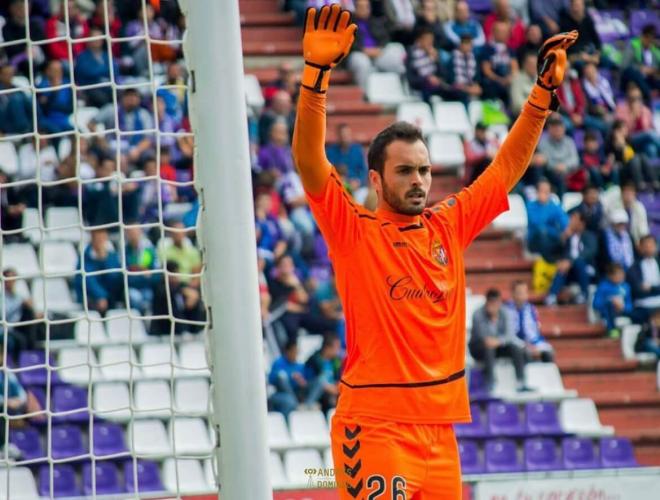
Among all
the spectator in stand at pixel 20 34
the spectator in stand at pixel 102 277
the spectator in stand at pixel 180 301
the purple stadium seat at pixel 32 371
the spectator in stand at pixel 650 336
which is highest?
the spectator in stand at pixel 20 34

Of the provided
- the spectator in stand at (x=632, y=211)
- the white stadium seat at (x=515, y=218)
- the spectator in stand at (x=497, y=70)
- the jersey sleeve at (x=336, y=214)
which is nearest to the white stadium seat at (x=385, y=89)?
the spectator in stand at (x=497, y=70)

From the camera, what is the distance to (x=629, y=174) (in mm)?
16641

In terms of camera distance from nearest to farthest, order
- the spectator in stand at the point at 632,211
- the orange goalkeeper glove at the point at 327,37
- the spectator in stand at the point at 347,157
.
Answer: the orange goalkeeper glove at the point at 327,37 → the spectator in stand at the point at 347,157 → the spectator in stand at the point at 632,211

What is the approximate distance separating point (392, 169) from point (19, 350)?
7.76m

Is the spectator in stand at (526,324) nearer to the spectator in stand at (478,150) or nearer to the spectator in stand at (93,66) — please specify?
the spectator in stand at (478,150)

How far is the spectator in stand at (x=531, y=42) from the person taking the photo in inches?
688

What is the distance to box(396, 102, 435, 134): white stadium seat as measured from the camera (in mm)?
16453

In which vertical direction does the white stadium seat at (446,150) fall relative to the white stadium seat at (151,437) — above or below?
above

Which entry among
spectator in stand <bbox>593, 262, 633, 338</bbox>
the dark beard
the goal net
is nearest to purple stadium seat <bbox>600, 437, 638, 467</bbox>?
spectator in stand <bbox>593, 262, 633, 338</bbox>

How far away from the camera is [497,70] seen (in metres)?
17.3

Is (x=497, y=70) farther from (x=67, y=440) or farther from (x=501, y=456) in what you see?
(x=67, y=440)

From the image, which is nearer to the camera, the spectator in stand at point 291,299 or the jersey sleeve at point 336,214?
the jersey sleeve at point 336,214

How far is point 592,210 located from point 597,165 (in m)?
1.19

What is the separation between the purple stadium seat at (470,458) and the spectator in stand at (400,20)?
5962 millimetres
